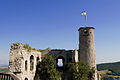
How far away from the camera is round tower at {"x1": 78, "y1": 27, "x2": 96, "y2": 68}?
920 inches

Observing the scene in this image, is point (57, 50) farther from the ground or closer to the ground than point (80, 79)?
farther from the ground

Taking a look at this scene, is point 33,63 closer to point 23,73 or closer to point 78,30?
point 23,73

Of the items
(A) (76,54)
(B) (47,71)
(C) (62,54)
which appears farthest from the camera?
(C) (62,54)

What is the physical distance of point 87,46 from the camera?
77.7 feet

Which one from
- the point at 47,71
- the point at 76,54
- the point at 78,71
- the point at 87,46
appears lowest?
the point at 78,71

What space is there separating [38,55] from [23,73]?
6.37 metres

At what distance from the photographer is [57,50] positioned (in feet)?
81.8

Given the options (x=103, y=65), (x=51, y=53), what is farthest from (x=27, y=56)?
(x=103, y=65)

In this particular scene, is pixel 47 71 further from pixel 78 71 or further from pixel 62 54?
pixel 62 54

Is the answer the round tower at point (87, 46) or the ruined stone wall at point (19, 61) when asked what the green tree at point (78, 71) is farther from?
the ruined stone wall at point (19, 61)

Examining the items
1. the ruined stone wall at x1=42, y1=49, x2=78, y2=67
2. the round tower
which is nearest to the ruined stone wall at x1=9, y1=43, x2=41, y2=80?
the ruined stone wall at x1=42, y1=49, x2=78, y2=67

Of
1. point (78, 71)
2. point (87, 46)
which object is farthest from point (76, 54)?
point (78, 71)

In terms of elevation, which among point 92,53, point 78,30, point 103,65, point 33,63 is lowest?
point 103,65

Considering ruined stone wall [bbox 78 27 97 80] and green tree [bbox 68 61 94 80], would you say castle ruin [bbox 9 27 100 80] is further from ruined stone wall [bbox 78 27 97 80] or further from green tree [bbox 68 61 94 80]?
green tree [bbox 68 61 94 80]
